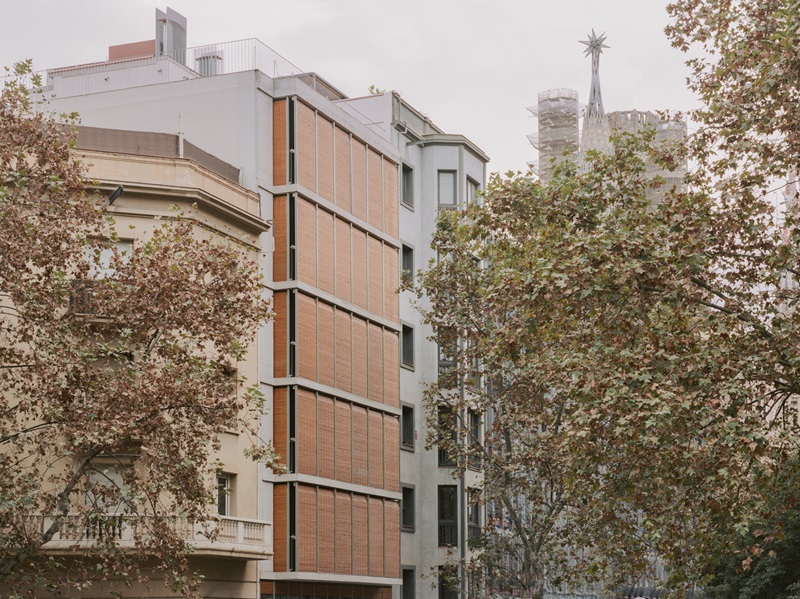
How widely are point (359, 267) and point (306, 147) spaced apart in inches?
213

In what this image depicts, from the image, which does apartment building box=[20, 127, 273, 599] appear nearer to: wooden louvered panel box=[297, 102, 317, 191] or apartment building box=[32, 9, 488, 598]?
apartment building box=[32, 9, 488, 598]

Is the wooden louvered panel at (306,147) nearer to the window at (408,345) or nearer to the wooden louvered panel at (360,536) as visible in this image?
the wooden louvered panel at (360,536)

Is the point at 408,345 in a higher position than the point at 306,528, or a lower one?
higher

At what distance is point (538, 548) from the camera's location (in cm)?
4228

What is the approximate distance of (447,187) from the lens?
5838 cm

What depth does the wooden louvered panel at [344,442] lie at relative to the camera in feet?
150

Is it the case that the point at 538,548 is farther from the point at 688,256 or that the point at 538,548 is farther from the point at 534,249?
Answer: the point at 688,256

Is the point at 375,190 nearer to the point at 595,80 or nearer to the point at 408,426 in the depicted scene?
the point at 408,426

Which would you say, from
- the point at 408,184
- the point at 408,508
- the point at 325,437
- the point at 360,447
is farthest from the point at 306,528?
the point at 408,184

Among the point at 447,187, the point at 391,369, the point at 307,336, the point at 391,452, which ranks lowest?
the point at 391,452

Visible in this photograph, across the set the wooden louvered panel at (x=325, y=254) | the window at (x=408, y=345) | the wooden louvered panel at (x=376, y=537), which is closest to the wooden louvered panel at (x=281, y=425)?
the wooden louvered panel at (x=325, y=254)

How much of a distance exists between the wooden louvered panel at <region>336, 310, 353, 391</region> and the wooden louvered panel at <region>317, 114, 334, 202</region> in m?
3.98

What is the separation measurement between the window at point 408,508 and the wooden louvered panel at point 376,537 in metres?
4.90

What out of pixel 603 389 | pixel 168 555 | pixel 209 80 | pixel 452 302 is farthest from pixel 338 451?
pixel 603 389
